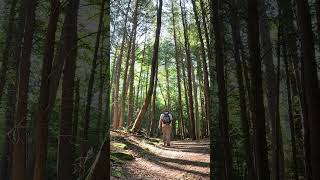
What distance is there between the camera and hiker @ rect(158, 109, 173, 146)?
13.0ft

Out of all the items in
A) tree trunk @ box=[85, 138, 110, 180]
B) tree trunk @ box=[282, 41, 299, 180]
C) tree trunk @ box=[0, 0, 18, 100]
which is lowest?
tree trunk @ box=[85, 138, 110, 180]

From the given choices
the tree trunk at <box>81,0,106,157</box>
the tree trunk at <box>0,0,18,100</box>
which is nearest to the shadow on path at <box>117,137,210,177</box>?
the tree trunk at <box>81,0,106,157</box>

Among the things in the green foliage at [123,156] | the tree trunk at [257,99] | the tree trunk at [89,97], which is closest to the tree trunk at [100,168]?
the tree trunk at [89,97]

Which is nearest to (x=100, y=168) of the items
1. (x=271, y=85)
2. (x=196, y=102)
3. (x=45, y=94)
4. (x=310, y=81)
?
(x=45, y=94)

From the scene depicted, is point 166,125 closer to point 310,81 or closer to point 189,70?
point 189,70

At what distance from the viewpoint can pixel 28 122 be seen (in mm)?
3082

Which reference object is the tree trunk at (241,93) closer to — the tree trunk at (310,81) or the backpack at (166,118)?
the tree trunk at (310,81)

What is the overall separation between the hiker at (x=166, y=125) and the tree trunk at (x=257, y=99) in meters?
1.45

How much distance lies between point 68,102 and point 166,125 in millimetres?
1112

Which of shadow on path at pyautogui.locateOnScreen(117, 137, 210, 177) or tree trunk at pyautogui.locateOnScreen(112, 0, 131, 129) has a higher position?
tree trunk at pyautogui.locateOnScreen(112, 0, 131, 129)

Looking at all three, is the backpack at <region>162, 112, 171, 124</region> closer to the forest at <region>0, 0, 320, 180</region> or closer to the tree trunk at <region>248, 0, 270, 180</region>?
the forest at <region>0, 0, 320, 180</region>

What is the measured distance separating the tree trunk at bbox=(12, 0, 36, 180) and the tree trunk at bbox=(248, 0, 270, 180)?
1664 mm

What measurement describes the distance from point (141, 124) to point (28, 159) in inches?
48.4

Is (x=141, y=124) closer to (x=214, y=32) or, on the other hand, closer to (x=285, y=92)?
(x=214, y=32)
